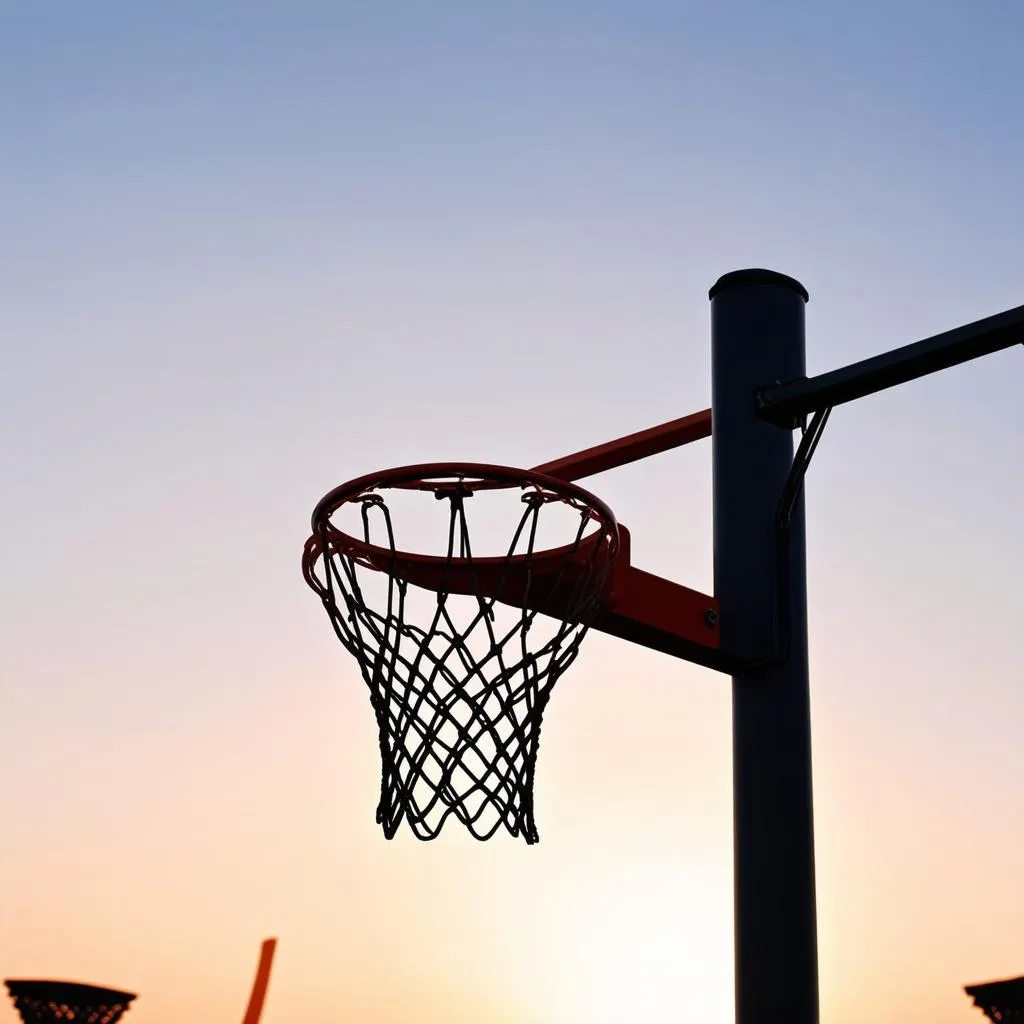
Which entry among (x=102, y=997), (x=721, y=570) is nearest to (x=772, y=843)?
(x=721, y=570)

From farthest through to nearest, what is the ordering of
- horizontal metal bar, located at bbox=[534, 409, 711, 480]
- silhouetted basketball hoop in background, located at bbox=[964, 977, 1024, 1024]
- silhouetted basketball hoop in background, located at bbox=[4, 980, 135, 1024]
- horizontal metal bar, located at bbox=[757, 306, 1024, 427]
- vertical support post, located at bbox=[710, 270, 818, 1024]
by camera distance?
silhouetted basketball hoop in background, located at bbox=[4, 980, 135, 1024], silhouetted basketball hoop in background, located at bbox=[964, 977, 1024, 1024], horizontal metal bar, located at bbox=[534, 409, 711, 480], vertical support post, located at bbox=[710, 270, 818, 1024], horizontal metal bar, located at bbox=[757, 306, 1024, 427]

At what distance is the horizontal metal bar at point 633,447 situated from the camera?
432 cm

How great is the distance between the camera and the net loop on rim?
3441mm

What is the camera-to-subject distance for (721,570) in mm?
3846

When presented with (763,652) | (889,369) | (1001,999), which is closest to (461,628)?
(763,652)

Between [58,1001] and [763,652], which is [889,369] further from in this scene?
[58,1001]

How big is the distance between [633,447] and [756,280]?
2.14 feet

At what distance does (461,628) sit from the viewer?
3.54 meters

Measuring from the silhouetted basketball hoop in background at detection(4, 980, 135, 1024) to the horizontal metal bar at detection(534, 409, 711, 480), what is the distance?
11.2 metres

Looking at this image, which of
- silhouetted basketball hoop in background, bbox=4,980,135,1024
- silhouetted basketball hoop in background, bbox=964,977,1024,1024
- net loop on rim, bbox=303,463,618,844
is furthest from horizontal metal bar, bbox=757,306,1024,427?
silhouetted basketball hoop in background, bbox=4,980,135,1024

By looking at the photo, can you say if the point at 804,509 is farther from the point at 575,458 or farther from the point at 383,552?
the point at 383,552

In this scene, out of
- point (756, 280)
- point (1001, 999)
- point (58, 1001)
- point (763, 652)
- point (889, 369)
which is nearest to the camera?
point (889, 369)

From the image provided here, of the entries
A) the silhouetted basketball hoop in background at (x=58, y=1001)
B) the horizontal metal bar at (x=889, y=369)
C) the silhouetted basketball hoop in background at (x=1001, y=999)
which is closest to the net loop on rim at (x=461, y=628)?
the horizontal metal bar at (x=889, y=369)

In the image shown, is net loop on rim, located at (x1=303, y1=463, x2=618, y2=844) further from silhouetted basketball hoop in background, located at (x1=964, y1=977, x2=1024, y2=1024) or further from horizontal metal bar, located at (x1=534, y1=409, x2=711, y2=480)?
silhouetted basketball hoop in background, located at (x1=964, y1=977, x2=1024, y2=1024)
